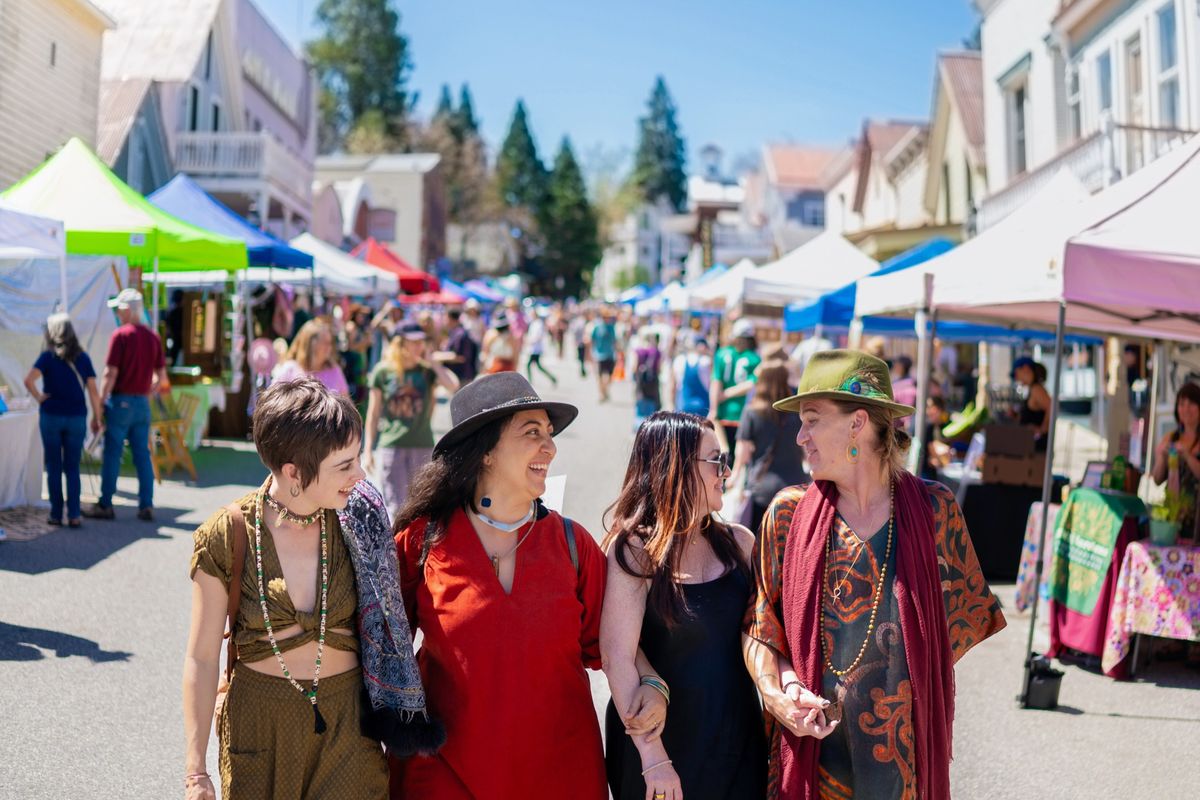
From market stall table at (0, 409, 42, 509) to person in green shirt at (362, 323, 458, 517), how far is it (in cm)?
398

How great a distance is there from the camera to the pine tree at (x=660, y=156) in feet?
397

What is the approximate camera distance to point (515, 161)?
96938mm

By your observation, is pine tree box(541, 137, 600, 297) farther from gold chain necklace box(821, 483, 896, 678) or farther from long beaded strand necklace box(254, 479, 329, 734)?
long beaded strand necklace box(254, 479, 329, 734)

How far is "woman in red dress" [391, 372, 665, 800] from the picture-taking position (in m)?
2.71

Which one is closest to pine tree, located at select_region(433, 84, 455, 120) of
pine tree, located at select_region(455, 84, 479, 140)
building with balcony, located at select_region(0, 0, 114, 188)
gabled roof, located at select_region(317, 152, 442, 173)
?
pine tree, located at select_region(455, 84, 479, 140)

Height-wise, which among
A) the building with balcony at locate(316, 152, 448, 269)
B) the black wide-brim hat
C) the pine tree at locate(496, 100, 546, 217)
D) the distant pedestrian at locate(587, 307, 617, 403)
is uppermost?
the pine tree at locate(496, 100, 546, 217)

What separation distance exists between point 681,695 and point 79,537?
742 cm

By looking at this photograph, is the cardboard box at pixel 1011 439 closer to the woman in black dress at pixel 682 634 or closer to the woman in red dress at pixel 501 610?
the woman in black dress at pixel 682 634

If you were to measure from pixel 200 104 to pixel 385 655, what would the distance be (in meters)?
27.2

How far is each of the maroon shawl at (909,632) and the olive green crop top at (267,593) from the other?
1111 mm

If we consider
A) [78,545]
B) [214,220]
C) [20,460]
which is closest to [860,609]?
[78,545]

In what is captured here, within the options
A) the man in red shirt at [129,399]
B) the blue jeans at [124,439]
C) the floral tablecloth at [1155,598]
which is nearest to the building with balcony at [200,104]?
the man in red shirt at [129,399]

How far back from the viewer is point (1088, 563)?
682 cm

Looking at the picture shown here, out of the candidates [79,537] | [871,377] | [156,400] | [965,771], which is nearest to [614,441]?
[156,400]
